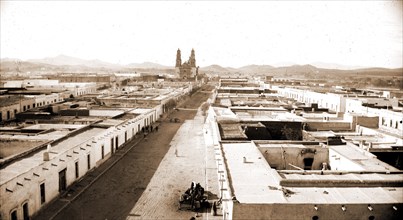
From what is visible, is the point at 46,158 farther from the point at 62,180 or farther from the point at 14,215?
the point at 14,215

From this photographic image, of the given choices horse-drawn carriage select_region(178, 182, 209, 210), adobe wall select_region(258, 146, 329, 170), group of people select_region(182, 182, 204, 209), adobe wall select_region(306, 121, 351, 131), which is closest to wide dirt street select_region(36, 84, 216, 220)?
horse-drawn carriage select_region(178, 182, 209, 210)

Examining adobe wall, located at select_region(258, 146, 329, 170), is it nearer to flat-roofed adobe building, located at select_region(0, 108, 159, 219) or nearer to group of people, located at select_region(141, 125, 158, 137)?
flat-roofed adobe building, located at select_region(0, 108, 159, 219)

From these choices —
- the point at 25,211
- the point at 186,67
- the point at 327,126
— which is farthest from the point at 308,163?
the point at 186,67

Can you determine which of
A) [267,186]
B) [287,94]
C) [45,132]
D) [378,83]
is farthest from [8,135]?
[378,83]

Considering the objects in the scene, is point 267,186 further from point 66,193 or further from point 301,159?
point 66,193

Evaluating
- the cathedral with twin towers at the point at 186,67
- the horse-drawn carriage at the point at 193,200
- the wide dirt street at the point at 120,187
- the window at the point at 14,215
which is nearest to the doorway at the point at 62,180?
the wide dirt street at the point at 120,187

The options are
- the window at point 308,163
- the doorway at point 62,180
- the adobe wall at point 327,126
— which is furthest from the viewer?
the adobe wall at point 327,126

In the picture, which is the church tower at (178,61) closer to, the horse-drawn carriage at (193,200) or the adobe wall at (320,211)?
the horse-drawn carriage at (193,200)
